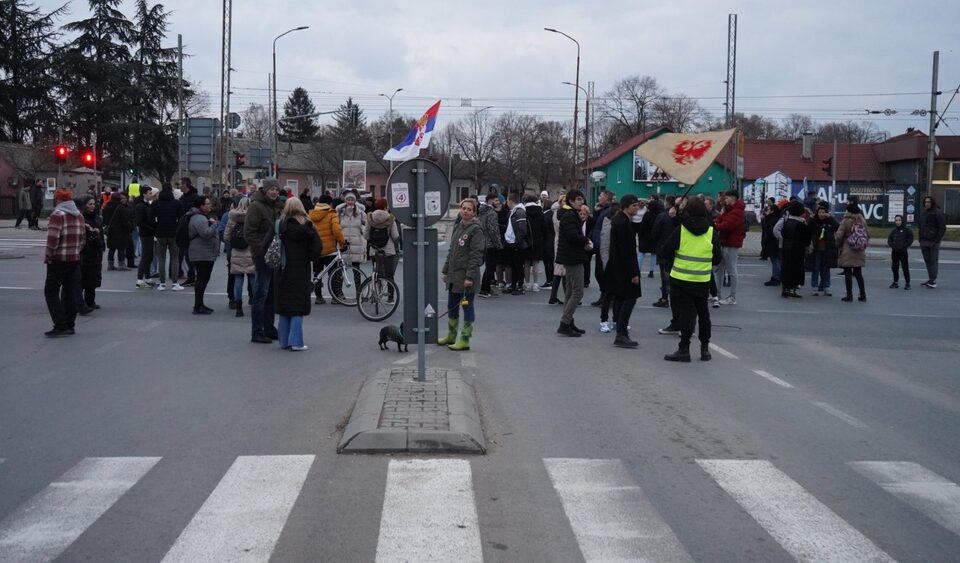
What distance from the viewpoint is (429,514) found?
564cm

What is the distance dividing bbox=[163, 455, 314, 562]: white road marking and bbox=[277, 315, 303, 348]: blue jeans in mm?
4811

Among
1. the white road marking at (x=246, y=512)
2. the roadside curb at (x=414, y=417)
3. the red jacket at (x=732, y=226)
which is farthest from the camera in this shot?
the red jacket at (x=732, y=226)

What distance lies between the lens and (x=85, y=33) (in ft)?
208

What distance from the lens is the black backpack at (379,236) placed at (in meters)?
15.3

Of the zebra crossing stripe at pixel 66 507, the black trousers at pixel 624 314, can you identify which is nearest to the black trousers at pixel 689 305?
the black trousers at pixel 624 314

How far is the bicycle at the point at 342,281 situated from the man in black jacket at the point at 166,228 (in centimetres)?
331

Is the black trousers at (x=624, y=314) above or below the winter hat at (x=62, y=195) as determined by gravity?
below

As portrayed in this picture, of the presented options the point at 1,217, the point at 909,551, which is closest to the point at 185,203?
the point at 909,551

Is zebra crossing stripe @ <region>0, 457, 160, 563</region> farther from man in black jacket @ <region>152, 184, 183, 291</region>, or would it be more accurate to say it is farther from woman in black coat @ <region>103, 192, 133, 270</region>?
woman in black coat @ <region>103, 192, 133, 270</region>

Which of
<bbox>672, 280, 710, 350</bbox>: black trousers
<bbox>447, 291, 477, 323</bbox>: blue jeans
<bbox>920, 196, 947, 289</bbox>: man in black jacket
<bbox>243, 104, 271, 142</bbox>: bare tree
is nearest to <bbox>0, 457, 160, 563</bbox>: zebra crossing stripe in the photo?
<bbox>447, 291, 477, 323</bbox>: blue jeans

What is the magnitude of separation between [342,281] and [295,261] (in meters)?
4.72

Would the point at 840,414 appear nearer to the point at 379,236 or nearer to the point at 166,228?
the point at 379,236

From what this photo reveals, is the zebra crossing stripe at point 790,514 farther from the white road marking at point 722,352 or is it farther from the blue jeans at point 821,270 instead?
the blue jeans at point 821,270

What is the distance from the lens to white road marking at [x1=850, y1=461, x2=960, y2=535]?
586 centimetres
